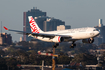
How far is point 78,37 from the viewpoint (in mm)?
89562

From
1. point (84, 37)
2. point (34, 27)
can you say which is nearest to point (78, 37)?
point (84, 37)

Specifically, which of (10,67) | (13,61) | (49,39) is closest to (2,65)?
(10,67)

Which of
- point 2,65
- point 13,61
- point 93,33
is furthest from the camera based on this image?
A: point 13,61

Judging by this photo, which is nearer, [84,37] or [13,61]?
[84,37]

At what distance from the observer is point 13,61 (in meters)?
197

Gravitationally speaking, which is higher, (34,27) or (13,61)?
(34,27)

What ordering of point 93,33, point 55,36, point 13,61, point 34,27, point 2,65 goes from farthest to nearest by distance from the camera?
1. point 13,61
2. point 2,65
3. point 34,27
4. point 55,36
5. point 93,33

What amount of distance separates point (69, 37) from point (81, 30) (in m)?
4.45

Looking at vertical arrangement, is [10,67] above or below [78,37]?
below

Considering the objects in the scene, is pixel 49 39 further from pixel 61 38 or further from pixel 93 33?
pixel 93 33

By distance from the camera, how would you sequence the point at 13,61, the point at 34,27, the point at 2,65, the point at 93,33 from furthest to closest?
the point at 13,61 → the point at 2,65 → the point at 34,27 → the point at 93,33

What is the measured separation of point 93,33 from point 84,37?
10.7 ft

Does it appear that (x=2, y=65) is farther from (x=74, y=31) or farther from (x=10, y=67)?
(x=74, y=31)

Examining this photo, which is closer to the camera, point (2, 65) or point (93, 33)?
point (93, 33)
